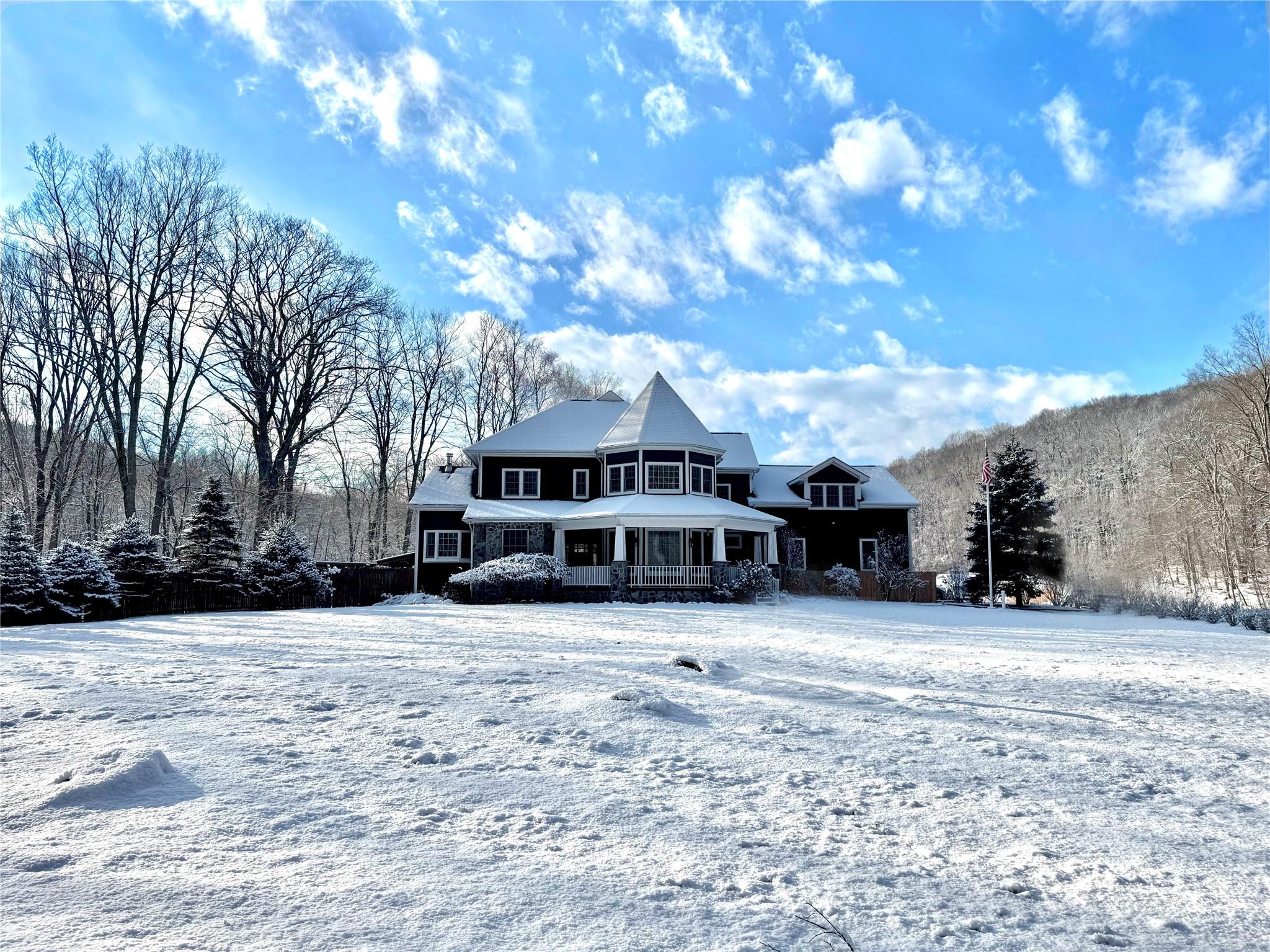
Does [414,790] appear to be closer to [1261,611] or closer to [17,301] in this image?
[1261,611]

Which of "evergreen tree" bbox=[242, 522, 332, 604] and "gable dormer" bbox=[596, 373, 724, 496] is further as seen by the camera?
"gable dormer" bbox=[596, 373, 724, 496]

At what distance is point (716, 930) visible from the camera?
8.99 ft

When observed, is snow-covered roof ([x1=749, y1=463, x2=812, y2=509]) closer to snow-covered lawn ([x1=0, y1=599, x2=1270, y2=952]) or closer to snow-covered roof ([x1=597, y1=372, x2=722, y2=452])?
snow-covered roof ([x1=597, y1=372, x2=722, y2=452])

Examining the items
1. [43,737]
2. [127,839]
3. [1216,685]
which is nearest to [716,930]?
[127,839]

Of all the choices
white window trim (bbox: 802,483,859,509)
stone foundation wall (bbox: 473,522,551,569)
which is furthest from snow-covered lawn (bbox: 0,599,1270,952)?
white window trim (bbox: 802,483,859,509)

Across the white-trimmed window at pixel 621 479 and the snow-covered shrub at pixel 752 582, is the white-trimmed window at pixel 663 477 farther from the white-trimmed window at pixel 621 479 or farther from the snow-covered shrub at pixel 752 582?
the snow-covered shrub at pixel 752 582

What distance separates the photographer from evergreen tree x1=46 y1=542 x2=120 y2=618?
51.2ft

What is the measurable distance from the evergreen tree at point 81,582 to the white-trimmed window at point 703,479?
1743 cm

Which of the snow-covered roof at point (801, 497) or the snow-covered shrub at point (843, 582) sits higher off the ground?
the snow-covered roof at point (801, 497)

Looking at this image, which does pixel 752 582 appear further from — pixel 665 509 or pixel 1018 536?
pixel 1018 536

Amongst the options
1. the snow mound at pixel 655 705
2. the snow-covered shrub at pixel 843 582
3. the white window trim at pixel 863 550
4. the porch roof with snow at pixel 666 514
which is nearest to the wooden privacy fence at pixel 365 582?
the porch roof with snow at pixel 666 514

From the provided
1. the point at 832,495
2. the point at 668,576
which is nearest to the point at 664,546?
the point at 668,576

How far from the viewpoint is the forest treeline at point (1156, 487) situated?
28406mm

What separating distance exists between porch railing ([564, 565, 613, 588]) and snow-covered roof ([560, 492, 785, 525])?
1.76 meters
